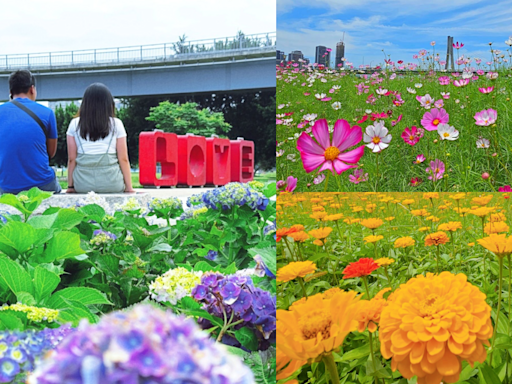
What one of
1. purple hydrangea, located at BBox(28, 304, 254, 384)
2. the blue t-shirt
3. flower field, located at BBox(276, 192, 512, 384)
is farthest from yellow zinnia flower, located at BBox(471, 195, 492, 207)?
the blue t-shirt

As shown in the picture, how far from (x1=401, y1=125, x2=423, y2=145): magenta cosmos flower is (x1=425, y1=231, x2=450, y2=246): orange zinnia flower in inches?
4.3

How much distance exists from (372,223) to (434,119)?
0.47 feet

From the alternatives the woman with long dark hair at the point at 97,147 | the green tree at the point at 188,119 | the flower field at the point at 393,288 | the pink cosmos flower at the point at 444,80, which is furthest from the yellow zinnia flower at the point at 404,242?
the green tree at the point at 188,119

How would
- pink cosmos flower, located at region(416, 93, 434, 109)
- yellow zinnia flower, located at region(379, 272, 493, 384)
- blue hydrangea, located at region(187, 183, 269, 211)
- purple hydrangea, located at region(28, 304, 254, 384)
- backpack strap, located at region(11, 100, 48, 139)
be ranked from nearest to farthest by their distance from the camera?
purple hydrangea, located at region(28, 304, 254, 384) < yellow zinnia flower, located at region(379, 272, 493, 384) < pink cosmos flower, located at region(416, 93, 434, 109) < blue hydrangea, located at region(187, 183, 269, 211) < backpack strap, located at region(11, 100, 48, 139)

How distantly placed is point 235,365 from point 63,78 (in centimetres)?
1308

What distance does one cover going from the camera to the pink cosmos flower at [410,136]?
1.50 ft

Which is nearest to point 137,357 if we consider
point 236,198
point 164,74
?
point 236,198

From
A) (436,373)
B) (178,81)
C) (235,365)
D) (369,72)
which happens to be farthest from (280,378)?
(178,81)

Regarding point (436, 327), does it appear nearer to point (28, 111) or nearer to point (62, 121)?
point (28, 111)

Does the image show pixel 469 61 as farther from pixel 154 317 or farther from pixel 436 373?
pixel 154 317

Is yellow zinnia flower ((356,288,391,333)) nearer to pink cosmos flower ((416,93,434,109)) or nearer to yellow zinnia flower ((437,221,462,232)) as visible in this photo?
yellow zinnia flower ((437,221,462,232))

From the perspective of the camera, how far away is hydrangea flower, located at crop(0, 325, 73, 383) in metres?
0.18

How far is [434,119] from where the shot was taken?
1.53 ft

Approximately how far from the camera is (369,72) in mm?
477
